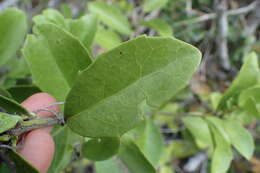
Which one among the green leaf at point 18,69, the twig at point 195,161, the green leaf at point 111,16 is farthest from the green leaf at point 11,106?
the twig at point 195,161

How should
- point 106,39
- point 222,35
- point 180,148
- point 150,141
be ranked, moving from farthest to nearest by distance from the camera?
point 222,35 < point 180,148 < point 106,39 < point 150,141

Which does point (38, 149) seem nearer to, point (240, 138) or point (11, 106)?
point (11, 106)

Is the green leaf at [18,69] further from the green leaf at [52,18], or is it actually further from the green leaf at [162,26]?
the green leaf at [162,26]

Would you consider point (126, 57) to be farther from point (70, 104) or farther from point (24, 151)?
point (24, 151)

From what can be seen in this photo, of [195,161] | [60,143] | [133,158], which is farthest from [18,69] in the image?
[195,161]

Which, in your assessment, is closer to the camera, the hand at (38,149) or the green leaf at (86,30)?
the hand at (38,149)

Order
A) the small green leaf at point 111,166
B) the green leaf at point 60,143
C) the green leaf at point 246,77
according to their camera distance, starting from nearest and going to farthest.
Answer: the green leaf at point 60,143, the small green leaf at point 111,166, the green leaf at point 246,77

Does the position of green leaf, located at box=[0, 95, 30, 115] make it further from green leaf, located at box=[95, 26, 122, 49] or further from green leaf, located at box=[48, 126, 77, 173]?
green leaf, located at box=[95, 26, 122, 49]
